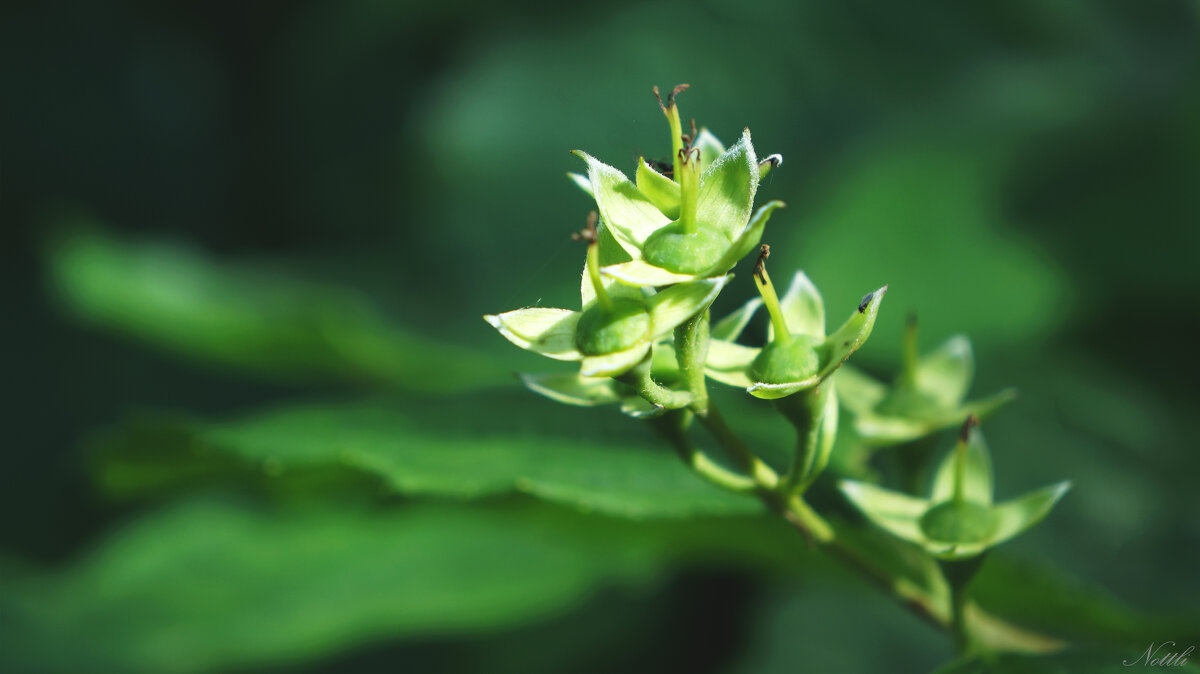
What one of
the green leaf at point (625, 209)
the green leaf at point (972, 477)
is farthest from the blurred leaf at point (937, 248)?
the green leaf at point (625, 209)

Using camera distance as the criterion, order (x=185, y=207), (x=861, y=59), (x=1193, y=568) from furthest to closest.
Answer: (x=185, y=207), (x=861, y=59), (x=1193, y=568)

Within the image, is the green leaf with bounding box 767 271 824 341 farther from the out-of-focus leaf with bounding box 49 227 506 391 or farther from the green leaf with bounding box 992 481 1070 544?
the out-of-focus leaf with bounding box 49 227 506 391

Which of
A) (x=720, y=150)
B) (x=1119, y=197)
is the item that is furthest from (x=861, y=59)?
(x=720, y=150)

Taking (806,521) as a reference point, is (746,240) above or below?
above

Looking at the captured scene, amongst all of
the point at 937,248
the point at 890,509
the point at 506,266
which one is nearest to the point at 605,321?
the point at 890,509

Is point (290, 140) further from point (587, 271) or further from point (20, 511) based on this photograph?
point (587, 271)

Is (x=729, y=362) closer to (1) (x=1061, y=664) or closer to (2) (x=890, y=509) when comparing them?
(2) (x=890, y=509)
